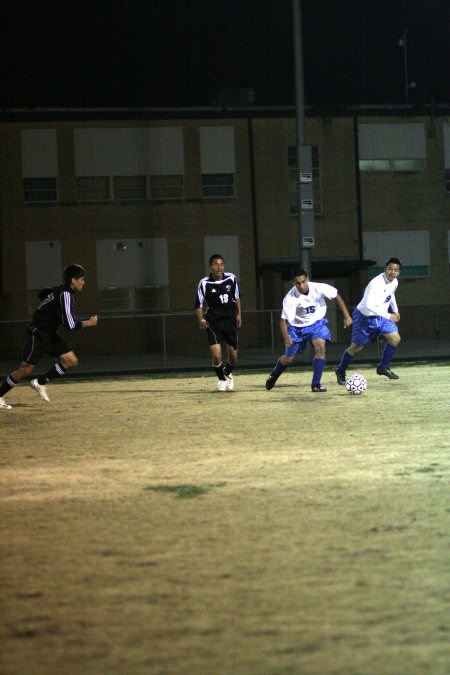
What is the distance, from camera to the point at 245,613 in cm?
529

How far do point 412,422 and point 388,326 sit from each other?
6.01 meters

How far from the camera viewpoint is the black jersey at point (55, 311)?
16422 mm

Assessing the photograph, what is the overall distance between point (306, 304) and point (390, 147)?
86.9 feet

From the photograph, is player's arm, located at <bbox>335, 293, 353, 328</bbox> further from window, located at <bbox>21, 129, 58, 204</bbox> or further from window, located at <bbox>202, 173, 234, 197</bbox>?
window, located at <bbox>21, 129, 58, 204</bbox>

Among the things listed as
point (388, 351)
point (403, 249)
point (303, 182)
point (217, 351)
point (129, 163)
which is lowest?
point (388, 351)

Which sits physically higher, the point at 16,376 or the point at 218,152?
the point at 218,152

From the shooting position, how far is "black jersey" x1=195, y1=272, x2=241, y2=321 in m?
18.9

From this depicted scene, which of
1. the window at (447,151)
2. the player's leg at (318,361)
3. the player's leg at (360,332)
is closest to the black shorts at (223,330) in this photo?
the player's leg at (318,361)

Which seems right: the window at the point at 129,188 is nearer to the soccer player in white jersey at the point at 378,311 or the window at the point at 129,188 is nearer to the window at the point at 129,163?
the window at the point at 129,163

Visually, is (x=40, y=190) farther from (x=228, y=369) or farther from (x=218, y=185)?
(x=228, y=369)

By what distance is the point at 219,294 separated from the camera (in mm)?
18953

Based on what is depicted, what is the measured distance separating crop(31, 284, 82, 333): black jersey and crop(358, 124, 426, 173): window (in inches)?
1101

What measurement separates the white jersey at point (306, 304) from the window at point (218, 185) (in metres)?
24.6

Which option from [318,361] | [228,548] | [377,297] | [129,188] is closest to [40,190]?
[129,188]
